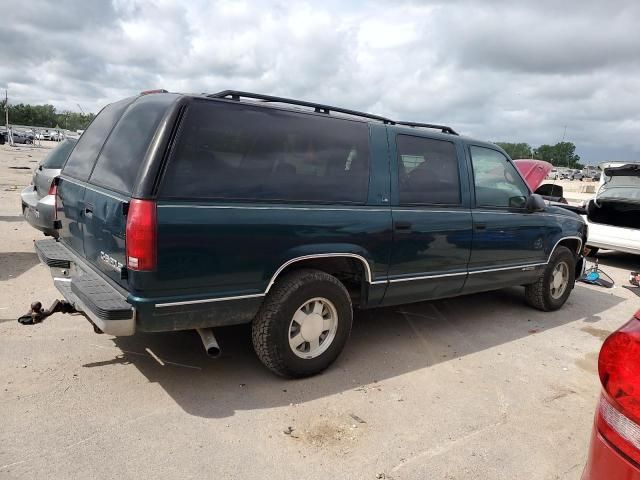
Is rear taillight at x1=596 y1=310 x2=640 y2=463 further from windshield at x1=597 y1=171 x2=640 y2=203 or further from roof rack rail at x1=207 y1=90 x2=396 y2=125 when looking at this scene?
windshield at x1=597 y1=171 x2=640 y2=203

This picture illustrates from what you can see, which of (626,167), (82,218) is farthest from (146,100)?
(626,167)

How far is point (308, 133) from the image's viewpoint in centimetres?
363

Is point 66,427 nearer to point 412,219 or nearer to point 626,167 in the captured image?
point 412,219

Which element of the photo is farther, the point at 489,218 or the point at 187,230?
the point at 489,218

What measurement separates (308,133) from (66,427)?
247cm

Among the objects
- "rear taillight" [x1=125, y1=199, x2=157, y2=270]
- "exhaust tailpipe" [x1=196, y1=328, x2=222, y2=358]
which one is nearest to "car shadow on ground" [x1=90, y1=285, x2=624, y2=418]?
"exhaust tailpipe" [x1=196, y1=328, x2=222, y2=358]

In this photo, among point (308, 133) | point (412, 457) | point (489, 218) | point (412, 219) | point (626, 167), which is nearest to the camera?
point (412, 457)

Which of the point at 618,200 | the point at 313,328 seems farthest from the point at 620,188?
the point at 313,328

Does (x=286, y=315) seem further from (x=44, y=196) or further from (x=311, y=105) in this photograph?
(x=44, y=196)

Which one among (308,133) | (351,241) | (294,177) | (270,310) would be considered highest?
(308,133)

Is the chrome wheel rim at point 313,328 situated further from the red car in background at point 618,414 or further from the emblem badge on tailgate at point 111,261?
the red car in background at point 618,414

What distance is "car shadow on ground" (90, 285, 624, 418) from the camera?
11.4ft

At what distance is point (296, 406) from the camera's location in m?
3.34

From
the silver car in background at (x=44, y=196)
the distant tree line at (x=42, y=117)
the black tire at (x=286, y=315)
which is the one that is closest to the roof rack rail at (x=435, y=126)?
the black tire at (x=286, y=315)
